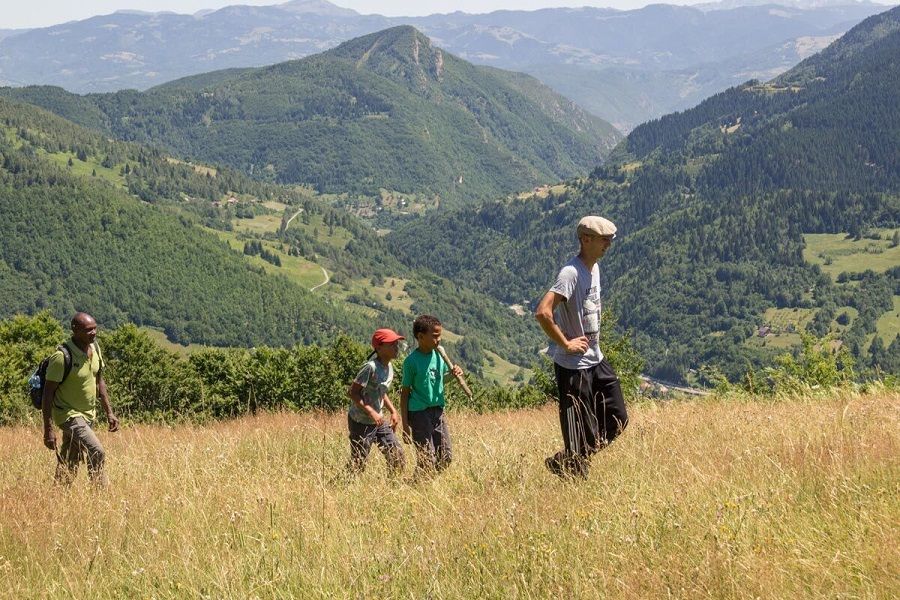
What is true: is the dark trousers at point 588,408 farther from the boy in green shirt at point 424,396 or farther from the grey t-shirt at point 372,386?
the grey t-shirt at point 372,386

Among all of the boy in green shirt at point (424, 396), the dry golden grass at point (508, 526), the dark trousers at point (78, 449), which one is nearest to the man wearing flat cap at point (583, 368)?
the dry golden grass at point (508, 526)

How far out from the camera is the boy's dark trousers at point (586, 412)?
6941 millimetres

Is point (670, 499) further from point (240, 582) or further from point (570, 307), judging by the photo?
point (240, 582)

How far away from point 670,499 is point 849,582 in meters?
1.62

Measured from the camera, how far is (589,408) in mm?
6973

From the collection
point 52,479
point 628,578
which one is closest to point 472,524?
point 628,578

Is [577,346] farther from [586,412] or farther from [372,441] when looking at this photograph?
[372,441]

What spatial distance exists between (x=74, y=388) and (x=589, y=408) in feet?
18.7

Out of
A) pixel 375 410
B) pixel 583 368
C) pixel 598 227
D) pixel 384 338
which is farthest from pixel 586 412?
pixel 375 410

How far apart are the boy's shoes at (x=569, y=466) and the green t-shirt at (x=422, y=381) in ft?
5.89

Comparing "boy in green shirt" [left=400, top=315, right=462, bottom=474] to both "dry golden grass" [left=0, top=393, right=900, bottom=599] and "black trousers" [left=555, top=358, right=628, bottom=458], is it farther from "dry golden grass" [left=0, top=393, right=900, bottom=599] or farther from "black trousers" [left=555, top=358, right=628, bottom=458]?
"black trousers" [left=555, top=358, right=628, bottom=458]

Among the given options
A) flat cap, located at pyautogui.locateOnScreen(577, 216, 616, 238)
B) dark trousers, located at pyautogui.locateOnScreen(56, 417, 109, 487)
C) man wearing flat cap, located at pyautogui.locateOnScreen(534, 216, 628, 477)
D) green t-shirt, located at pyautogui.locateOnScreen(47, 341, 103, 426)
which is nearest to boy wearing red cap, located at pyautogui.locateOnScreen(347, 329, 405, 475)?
man wearing flat cap, located at pyautogui.locateOnScreen(534, 216, 628, 477)

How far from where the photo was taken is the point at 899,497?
5.25m

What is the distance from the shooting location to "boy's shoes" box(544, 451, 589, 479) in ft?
22.8
